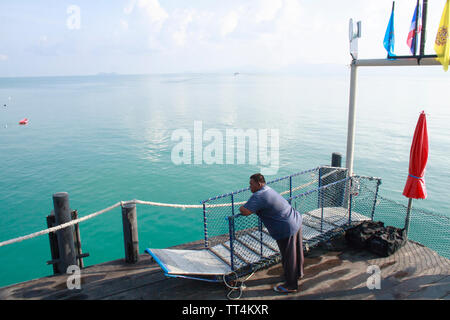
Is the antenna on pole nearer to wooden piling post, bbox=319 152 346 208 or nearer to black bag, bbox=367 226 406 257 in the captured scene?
wooden piling post, bbox=319 152 346 208

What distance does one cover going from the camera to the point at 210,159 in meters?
24.1

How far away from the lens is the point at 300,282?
595 centimetres

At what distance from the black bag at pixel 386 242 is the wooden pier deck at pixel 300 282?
0.44 feet

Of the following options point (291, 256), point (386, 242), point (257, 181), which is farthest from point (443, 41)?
point (291, 256)

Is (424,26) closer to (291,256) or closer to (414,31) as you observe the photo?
(414,31)

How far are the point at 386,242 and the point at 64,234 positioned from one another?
621 centimetres

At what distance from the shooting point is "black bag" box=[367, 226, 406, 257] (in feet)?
21.8

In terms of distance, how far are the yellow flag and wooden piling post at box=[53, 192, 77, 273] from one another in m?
7.24

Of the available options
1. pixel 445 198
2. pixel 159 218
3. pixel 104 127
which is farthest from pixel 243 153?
pixel 104 127

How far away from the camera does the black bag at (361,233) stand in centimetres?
690
